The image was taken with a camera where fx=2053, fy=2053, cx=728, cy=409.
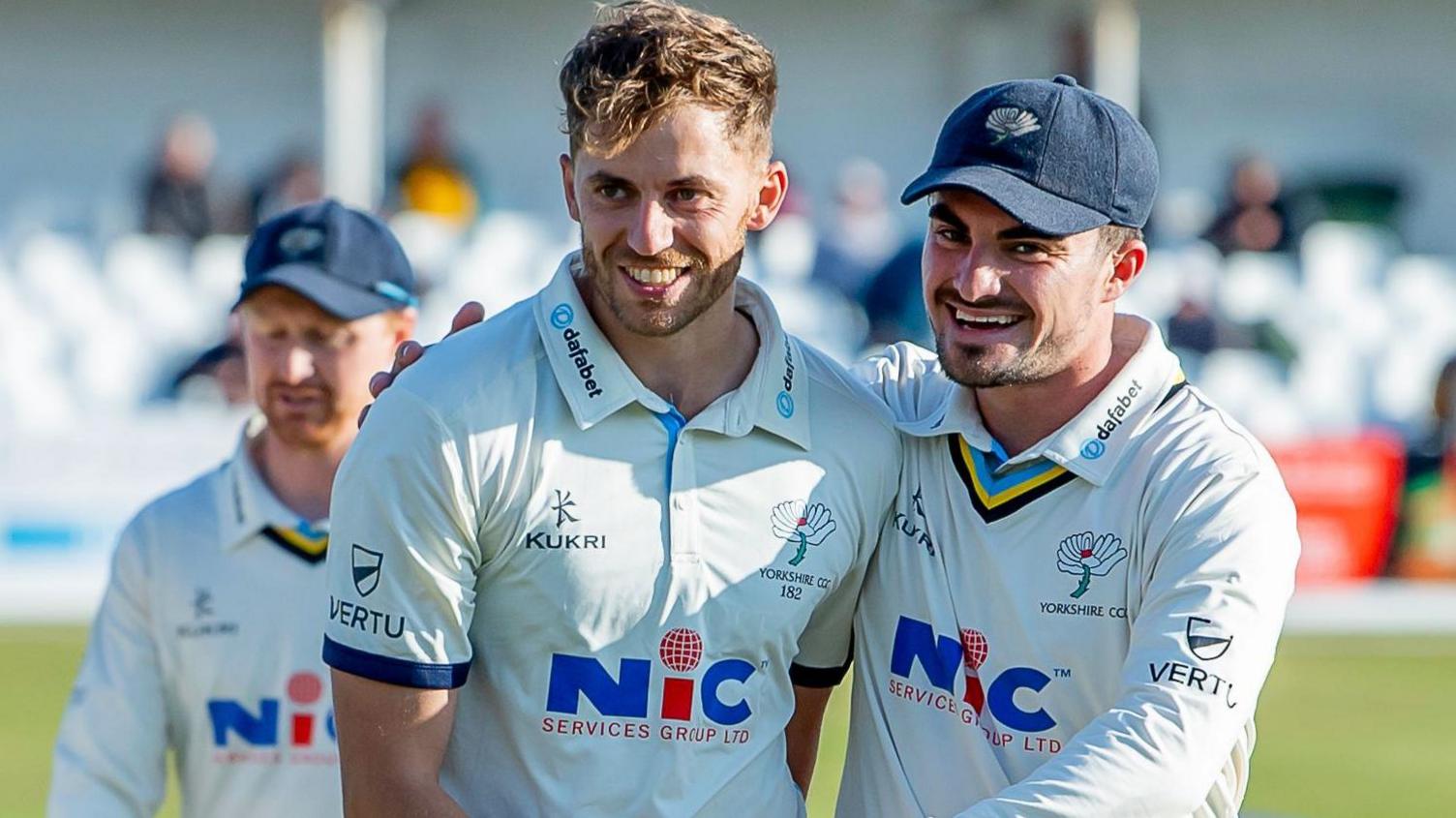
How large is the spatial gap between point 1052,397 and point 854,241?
12.3 meters

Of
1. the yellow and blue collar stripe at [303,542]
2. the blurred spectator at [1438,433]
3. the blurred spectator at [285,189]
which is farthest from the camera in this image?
the blurred spectator at [285,189]

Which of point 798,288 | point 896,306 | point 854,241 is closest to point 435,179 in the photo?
point 798,288

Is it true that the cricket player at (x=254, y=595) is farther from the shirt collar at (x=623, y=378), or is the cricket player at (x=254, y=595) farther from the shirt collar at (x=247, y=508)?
the shirt collar at (x=623, y=378)

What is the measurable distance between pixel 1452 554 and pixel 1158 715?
32.9ft

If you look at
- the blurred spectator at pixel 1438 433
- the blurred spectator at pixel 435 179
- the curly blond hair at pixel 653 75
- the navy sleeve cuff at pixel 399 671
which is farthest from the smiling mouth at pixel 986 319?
the blurred spectator at pixel 435 179

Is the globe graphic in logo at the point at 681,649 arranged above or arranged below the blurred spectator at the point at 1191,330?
below

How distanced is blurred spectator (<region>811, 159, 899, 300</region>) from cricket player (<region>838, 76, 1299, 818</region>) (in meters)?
11.8

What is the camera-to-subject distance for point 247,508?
4133mm

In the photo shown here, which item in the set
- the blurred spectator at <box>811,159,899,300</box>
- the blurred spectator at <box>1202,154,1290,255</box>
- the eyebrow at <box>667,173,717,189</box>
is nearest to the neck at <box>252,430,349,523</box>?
the eyebrow at <box>667,173,717,189</box>

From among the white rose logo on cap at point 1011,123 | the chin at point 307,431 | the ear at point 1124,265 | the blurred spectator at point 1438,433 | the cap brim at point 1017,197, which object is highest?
the blurred spectator at point 1438,433

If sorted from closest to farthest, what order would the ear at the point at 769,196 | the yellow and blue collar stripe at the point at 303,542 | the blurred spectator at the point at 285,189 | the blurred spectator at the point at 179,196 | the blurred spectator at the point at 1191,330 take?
1. the ear at the point at 769,196
2. the yellow and blue collar stripe at the point at 303,542
3. the blurred spectator at the point at 1191,330
4. the blurred spectator at the point at 285,189
5. the blurred spectator at the point at 179,196

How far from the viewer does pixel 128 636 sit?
405 centimetres

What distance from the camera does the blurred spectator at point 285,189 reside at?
15859 mm

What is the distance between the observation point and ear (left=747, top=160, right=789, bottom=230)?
332 centimetres
